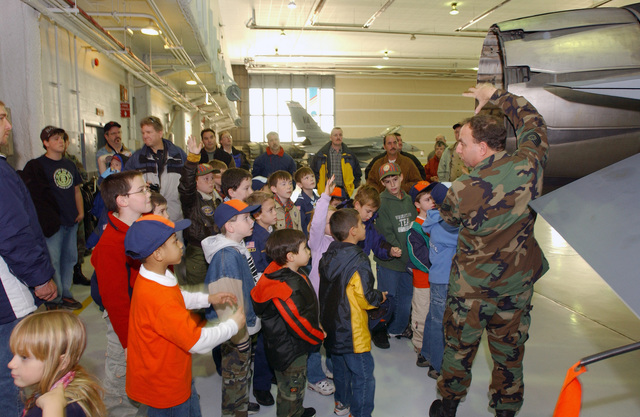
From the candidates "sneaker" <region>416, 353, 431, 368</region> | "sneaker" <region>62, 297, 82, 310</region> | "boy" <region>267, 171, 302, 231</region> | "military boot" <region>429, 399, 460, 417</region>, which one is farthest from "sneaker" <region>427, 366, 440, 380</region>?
"sneaker" <region>62, 297, 82, 310</region>

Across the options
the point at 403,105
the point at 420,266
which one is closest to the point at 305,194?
the point at 420,266

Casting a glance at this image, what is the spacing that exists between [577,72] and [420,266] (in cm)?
180

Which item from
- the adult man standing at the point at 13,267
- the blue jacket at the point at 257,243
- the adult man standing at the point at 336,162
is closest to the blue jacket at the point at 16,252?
the adult man standing at the point at 13,267

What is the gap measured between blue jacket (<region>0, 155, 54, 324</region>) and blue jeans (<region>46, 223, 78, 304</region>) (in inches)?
106

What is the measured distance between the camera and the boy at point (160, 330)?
1892 mm

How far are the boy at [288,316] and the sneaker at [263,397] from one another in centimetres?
49

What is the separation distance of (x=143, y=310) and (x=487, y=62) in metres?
2.68

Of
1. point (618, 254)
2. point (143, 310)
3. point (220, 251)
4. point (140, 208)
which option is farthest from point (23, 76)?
point (618, 254)

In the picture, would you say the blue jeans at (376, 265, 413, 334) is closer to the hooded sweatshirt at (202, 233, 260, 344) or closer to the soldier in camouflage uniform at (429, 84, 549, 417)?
the soldier in camouflage uniform at (429, 84, 549, 417)

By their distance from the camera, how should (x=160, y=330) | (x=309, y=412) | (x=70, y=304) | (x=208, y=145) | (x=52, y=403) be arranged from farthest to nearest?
(x=208, y=145) < (x=70, y=304) < (x=309, y=412) < (x=160, y=330) < (x=52, y=403)

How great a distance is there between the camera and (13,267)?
7.30ft

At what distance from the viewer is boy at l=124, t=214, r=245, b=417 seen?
1.89m

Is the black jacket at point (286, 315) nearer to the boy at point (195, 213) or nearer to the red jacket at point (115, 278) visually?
the red jacket at point (115, 278)

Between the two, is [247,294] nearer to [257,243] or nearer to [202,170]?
[257,243]
